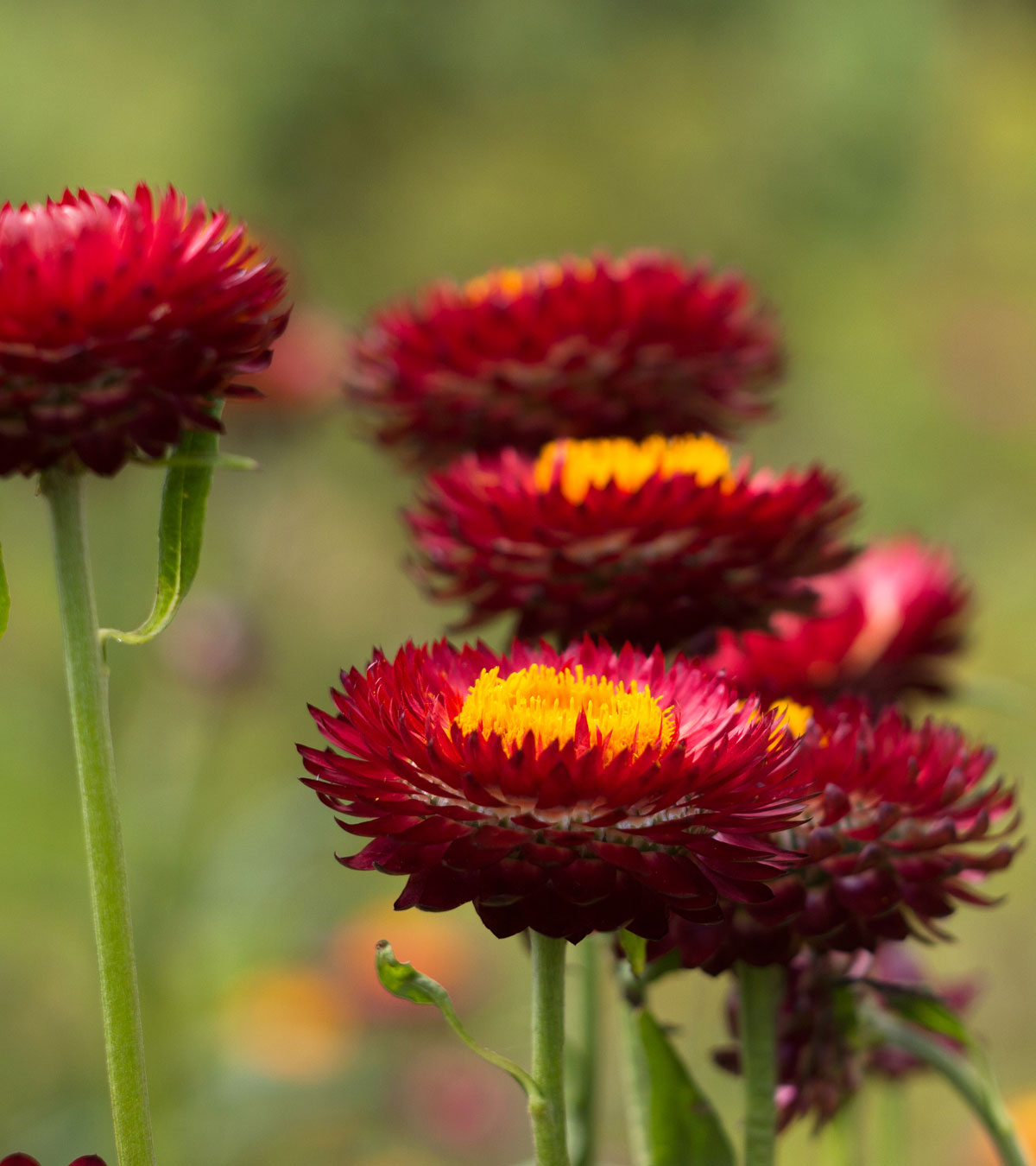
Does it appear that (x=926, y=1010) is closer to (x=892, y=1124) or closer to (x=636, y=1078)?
(x=636, y=1078)

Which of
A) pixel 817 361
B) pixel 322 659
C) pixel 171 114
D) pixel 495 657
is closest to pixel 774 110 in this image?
pixel 817 361

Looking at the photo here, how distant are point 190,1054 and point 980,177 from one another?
15.1ft

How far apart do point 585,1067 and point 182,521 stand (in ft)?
1.18

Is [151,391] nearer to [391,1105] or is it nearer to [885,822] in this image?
[885,822]

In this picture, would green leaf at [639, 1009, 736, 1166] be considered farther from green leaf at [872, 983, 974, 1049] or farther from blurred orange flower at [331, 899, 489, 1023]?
blurred orange flower at [331, 899, 489, 1023]

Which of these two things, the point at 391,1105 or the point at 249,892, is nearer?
the point at 249,892

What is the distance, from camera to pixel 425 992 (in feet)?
1.60

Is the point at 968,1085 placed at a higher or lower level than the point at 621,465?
lower

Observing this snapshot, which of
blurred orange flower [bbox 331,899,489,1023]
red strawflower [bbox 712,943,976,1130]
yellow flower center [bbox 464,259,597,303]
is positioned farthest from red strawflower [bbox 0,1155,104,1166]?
blurred orange flower [bbox 331,899,489,1023]

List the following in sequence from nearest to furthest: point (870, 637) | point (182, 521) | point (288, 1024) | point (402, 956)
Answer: point (182, 521), point (870, 637), point (288, 1024), point (402, 956)

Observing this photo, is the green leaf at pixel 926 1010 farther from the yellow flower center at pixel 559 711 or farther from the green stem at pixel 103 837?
the green stem at pixel 103 837

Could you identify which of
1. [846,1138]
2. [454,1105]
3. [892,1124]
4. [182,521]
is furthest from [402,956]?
[182,521]

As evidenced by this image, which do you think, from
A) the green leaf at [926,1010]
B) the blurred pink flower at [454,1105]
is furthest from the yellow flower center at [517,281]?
the blurred pink flower at [454,1105]

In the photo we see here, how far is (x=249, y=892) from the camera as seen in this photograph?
1856 mm
